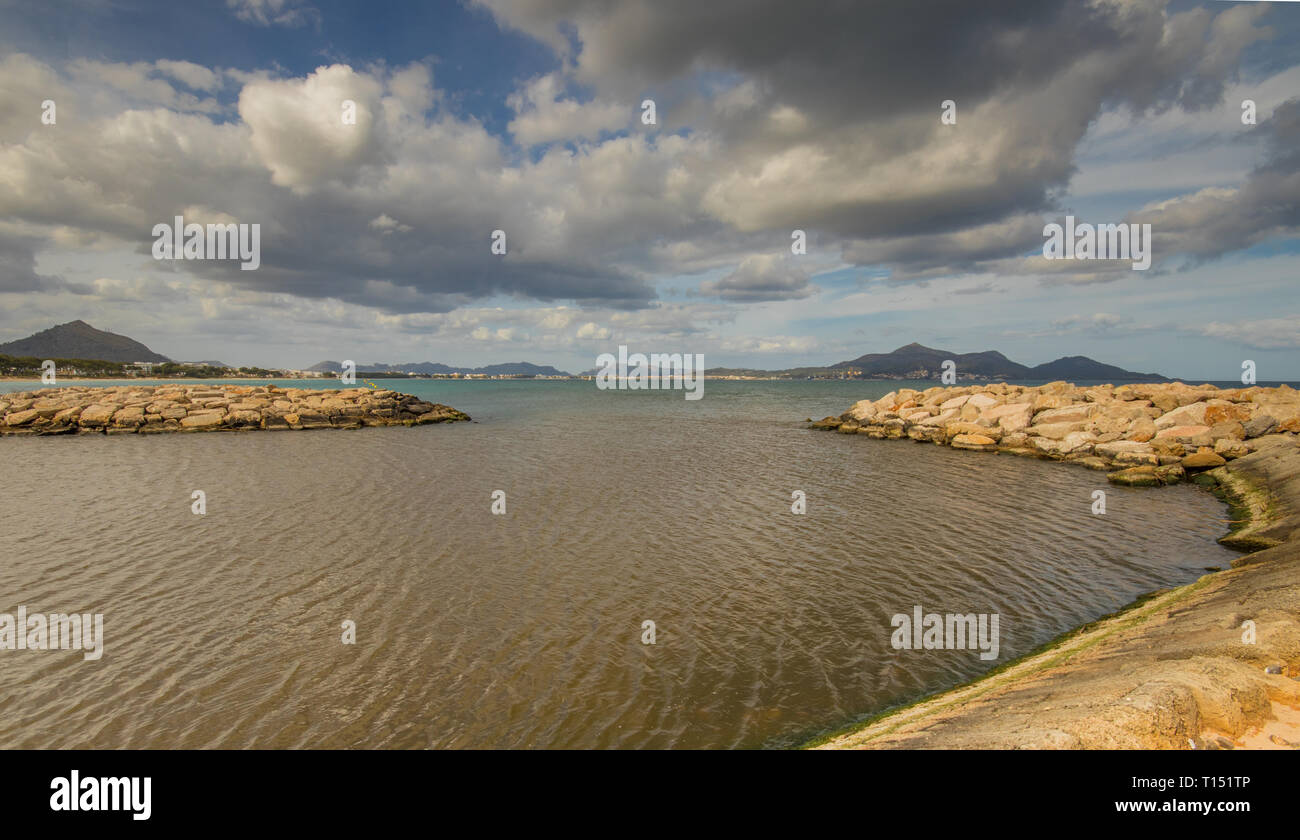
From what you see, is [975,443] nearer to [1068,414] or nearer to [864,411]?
[1068,414]

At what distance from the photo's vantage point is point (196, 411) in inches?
1981

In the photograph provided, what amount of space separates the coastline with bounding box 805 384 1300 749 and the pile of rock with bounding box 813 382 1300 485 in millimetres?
21340

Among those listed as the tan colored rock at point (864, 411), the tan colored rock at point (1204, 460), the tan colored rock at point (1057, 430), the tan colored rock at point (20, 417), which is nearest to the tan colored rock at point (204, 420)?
the tan colored rock at point (20, 417)

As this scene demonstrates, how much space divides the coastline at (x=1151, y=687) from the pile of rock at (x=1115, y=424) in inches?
840

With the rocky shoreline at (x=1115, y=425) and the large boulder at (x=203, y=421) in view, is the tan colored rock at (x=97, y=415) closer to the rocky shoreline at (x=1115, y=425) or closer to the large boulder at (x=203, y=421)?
the large boulder at (x=203, y=421)

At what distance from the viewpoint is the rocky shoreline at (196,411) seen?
46.8 metres

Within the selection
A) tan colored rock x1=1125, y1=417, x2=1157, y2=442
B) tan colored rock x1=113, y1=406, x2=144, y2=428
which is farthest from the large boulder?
tan colored rock x1=1125, y1=417, x2=1157, y2=442

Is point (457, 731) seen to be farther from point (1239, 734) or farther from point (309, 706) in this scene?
point (1239, 734)

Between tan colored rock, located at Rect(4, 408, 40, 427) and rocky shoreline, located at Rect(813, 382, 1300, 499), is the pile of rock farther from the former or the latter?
tan colored rock, located at Rect(4, 408, 40, 427)

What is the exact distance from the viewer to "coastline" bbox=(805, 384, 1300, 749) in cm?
567
